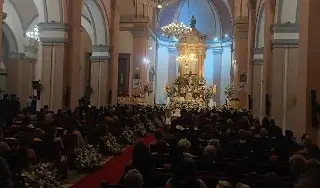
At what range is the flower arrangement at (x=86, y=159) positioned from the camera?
1072cm

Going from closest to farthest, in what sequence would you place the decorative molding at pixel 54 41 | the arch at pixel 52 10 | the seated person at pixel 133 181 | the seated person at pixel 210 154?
1. the seated person at pixel 133 181
2. the seated person at pixel 210 154
3. the arch at pixel 52 10
4. the decorative molding at pixel 54 41

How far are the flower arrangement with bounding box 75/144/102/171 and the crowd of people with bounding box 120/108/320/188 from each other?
1692 millimetres

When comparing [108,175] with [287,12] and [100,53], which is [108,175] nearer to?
[287,12]

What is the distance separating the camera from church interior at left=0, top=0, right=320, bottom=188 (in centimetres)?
793

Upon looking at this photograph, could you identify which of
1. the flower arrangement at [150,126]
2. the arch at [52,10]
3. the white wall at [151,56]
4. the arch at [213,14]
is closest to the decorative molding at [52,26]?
Result: the arch at [52,10]

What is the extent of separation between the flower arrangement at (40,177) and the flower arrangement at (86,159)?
209 cm

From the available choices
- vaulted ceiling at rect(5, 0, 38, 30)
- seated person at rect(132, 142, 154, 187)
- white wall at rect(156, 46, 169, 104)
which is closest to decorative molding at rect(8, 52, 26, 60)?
vaulted ceiling at rect(5, 0, 38, 30)

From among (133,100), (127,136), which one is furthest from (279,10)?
(133,100)

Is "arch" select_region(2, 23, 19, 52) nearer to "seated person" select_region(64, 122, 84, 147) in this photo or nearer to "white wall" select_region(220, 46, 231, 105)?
"seated person" select_region(64, 122, 84, 147)

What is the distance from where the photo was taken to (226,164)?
7590 mm

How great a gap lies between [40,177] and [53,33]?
37.3ft

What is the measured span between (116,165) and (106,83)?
14220 millimetres

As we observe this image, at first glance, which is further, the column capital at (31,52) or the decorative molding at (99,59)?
the column capital at (31,52)

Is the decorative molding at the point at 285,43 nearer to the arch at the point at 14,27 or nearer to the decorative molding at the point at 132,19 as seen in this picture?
the decorative molding at the point at 132,19
